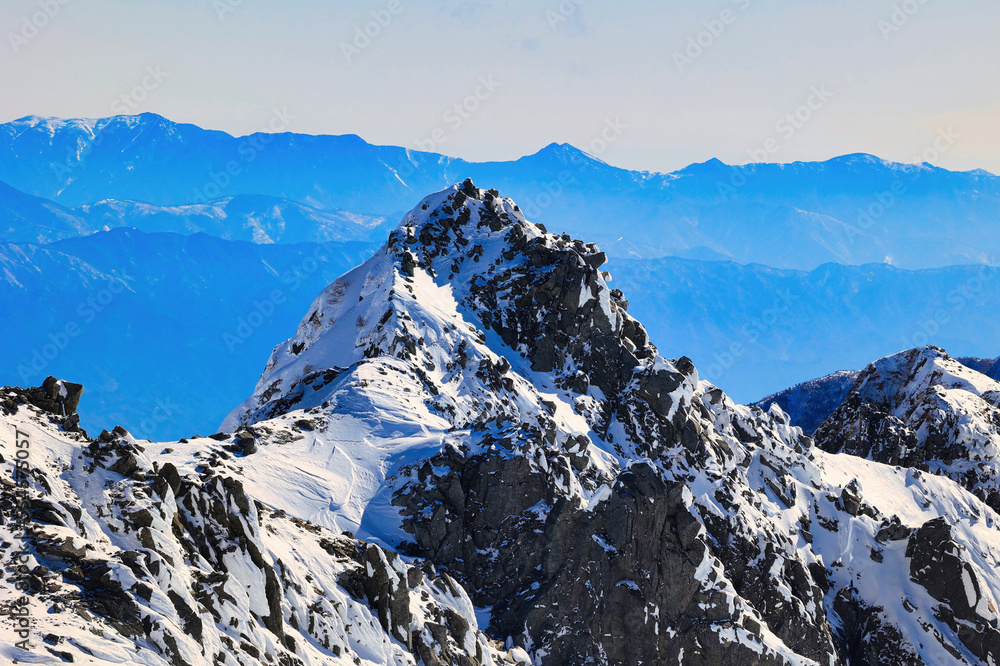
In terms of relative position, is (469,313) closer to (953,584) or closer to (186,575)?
(953,584)

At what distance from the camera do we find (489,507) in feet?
241

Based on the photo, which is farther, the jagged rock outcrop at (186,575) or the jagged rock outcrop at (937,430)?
the jagged rock outcrop at (937,430)

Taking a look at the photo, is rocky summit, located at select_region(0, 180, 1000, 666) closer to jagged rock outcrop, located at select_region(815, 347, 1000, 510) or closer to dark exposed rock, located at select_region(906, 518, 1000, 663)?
dark exposed rock, located at select_region(906, 518, 1000, 663)

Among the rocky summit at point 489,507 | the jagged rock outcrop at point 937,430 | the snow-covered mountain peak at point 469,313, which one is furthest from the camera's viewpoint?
the jagged rock outcrop at point 937,430

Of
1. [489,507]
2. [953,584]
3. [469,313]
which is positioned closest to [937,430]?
[953,584]

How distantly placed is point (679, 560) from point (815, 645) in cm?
2402

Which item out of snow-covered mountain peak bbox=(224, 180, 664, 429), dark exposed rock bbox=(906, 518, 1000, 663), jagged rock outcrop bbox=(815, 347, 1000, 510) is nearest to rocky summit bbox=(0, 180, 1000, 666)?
dark exposed rock bbox=(906, 518, 1000, 663)

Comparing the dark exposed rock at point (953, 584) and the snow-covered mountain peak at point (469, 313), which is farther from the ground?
the snow-covered mountain peak at point (469, 313)

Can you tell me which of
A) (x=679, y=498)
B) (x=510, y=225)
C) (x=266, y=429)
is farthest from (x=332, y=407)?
(x=510, y=225)

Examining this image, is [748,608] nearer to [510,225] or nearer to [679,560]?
[679,560]

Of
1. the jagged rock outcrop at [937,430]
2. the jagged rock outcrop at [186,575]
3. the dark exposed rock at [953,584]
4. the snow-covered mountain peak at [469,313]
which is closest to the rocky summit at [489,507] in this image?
the jagged rock outcrop at [186,575]

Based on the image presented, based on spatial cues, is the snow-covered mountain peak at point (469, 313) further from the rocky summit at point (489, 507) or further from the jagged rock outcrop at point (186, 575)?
the jagged rock outcrop at point (186, 575)

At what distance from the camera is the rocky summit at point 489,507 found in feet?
122

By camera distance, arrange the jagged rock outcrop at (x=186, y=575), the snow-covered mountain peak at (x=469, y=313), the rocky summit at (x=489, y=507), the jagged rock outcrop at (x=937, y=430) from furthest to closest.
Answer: the jagged rock outcrop at (x=937, y=430), the snow-covered mountain peak at (x=469, y=313), the rocky summit at (x=489, y=507), the jagged rock outcrop at (x=186, y=575)
